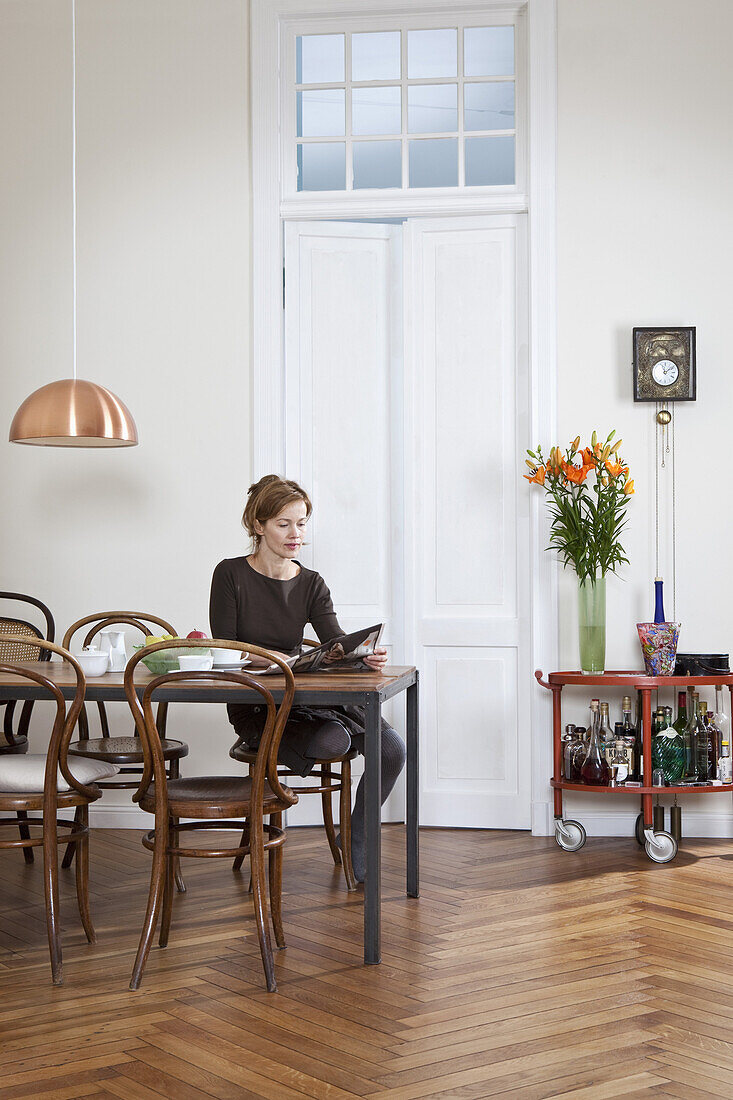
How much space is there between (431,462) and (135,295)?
151 centimetres

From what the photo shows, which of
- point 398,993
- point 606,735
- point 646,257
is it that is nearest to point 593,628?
point 606,735

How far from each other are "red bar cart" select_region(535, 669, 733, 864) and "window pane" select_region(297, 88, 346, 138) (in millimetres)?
2591

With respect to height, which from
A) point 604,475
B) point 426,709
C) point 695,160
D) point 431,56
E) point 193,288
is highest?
point 431,56

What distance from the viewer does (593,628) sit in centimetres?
434

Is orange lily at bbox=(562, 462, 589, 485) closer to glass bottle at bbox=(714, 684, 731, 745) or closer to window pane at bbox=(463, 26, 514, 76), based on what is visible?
glass bottle at bbox=(714, 684, 731, 745)

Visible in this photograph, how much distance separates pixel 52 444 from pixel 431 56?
2412 mm

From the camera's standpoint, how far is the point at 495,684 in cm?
468

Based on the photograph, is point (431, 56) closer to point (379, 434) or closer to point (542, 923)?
point (379, 434)

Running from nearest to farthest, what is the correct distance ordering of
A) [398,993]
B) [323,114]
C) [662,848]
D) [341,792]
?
1. [398,993]
2. [341,792]
3. [662,848]
4. [323,114]

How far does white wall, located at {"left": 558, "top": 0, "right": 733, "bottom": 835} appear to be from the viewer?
15.0 feet

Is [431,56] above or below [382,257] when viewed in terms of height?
above

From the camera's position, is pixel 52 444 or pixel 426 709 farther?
pixel 426 709

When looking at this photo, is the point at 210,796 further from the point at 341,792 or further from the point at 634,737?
the point at 634,737

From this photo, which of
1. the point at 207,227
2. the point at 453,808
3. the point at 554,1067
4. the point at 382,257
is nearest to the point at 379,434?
the point at 382,257
